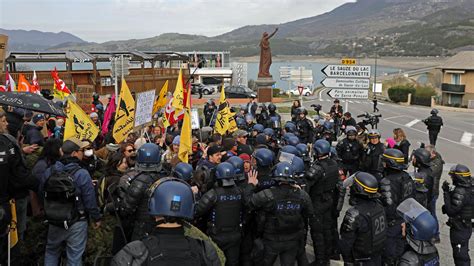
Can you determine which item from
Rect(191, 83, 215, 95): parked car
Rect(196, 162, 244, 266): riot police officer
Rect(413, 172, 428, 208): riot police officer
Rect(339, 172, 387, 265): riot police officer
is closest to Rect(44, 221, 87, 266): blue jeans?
Rect(196, 162, 244, 266): riot police officer

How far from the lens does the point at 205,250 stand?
126 inches

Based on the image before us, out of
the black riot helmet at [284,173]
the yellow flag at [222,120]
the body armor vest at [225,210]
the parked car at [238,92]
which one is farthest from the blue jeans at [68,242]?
the parked car at [238,92]

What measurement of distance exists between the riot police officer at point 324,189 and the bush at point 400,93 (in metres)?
A: 50.0

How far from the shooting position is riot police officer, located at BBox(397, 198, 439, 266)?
161 inches

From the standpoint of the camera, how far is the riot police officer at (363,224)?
5.23m

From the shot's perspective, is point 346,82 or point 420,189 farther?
point 346,82

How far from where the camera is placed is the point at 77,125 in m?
8.00

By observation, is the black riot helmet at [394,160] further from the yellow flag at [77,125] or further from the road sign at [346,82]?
the road sign at [346,82]

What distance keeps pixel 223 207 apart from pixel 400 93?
172 feet

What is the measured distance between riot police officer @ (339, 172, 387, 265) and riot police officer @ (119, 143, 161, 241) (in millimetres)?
2254

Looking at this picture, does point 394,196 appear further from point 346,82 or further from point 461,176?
point 346,82

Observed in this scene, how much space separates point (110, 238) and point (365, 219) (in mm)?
3202

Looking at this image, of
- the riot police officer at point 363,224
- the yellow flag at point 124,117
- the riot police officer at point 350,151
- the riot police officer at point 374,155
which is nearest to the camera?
the riot police officer at point 363,224

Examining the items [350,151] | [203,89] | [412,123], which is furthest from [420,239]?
[203,89]
